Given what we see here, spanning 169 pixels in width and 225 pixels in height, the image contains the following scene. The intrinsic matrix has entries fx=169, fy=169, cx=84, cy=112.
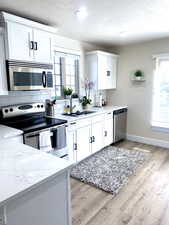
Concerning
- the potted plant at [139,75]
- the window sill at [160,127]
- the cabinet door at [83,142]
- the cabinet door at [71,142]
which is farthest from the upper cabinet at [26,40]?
the window sill at [160,127]

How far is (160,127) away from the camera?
13.1 feet

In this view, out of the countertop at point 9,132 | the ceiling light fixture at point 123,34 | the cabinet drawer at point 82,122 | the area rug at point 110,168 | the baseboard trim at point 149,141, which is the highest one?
the ceiling light fixture at point 123,34

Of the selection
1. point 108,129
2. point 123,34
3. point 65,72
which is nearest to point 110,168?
point 108,129

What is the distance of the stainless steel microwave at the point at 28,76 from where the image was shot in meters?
2.22

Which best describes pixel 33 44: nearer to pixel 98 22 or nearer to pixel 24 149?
pixel 98 22

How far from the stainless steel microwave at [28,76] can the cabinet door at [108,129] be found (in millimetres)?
1609

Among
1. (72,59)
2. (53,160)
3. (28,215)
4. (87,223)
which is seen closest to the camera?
(28,215)

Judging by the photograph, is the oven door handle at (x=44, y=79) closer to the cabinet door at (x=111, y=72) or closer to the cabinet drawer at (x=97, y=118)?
the cabinet drawer at (x=97, y=118)

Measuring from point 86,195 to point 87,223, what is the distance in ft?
1.59

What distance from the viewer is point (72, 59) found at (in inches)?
146

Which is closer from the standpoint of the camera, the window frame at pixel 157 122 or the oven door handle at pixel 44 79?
the oven door handle at pixel 44 79

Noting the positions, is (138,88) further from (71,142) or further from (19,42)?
(19,42)

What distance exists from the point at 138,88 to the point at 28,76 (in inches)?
111

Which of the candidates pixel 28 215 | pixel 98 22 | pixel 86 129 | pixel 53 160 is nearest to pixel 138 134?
pixel 86 129
